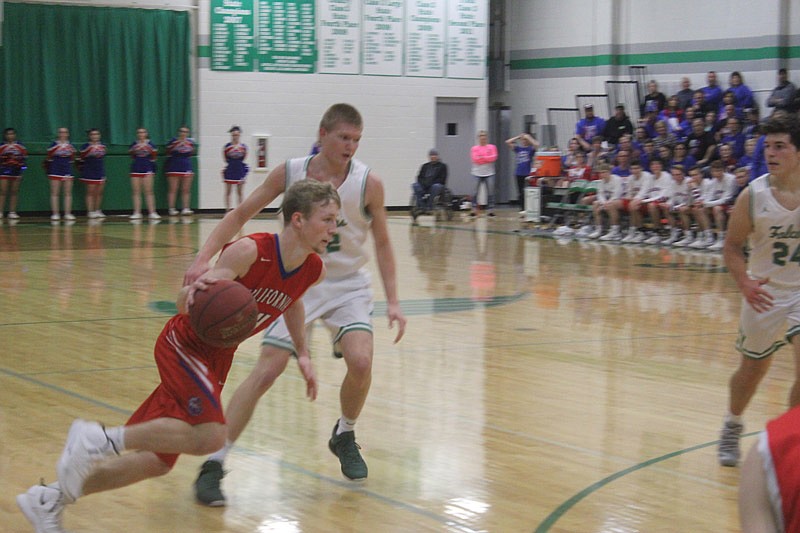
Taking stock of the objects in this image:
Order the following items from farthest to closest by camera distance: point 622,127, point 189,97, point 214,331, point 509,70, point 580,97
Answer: point 509,70, point 580,97, point 189,97, point 622,127, point 214,331

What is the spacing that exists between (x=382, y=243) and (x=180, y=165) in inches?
639

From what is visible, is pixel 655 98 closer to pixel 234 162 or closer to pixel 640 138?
pixel 640 138

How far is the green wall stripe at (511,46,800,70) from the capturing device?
19.2 m

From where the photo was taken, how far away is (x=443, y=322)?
867 centimetres

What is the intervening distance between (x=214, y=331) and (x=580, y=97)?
1981 cm

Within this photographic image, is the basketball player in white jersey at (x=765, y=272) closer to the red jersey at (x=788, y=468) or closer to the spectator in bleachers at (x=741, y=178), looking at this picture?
the red jersey at (x=788, y=468)

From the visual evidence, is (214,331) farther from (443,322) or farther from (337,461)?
(443,322)

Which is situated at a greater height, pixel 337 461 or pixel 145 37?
pixel 145 37

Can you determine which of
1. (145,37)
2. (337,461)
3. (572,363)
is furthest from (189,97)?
(337,461)

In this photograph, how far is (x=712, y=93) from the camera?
18766 millimetres

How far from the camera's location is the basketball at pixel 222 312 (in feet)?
11.6

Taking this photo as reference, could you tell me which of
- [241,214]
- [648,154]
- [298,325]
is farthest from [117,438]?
[648,154]

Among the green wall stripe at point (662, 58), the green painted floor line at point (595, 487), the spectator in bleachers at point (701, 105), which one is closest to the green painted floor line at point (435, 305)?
the green painted floor line at point (595, 487)

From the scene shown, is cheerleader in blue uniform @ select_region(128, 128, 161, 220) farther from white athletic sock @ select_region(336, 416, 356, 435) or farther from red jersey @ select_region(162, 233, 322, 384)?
red jersey @ select_region(162, 233, 322, 384)
